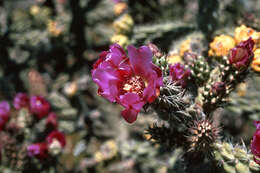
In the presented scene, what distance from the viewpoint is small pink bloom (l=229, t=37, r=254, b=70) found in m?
1.54

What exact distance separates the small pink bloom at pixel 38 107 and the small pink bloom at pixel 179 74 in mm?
1451

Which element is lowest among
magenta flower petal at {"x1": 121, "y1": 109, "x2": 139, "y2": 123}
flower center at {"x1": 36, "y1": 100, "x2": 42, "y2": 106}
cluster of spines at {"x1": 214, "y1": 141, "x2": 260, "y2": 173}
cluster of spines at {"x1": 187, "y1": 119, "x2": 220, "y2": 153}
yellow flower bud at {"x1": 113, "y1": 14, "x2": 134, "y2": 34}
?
cluster of spines at {"x1": 214, "y1": 141, "x2": 260, "y2": 173}

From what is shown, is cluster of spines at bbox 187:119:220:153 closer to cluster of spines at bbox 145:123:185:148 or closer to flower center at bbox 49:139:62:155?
cluster of spines at bbox 145:123:185:148

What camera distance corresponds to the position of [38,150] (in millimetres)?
2281

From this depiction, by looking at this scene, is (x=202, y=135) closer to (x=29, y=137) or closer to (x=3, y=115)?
(x=29, y=137)

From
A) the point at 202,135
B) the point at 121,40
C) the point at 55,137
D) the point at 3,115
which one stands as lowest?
the point at 202,135

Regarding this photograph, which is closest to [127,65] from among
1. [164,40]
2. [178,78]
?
[178,78]

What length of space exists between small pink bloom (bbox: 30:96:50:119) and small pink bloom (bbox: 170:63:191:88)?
145 cm

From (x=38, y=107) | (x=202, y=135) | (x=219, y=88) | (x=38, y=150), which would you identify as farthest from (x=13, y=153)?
(x=219, y=88)

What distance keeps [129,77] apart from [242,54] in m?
0.65

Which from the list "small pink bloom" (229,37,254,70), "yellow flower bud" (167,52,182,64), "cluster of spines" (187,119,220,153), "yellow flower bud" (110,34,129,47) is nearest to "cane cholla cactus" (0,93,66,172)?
"yellow flower bud" (110,34,129,47)

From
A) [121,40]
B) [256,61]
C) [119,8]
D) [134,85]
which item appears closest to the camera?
[134,85]

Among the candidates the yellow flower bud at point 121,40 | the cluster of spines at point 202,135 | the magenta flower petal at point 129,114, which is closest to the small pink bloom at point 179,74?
the cluster of spines at point 202,135

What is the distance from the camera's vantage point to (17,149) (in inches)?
92.2
